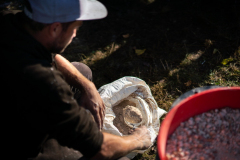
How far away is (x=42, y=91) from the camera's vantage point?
1.03 meters

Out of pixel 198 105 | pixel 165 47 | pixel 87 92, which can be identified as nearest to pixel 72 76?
pixel 87 92

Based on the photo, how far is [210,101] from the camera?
4.19ft

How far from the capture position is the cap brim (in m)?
1.27

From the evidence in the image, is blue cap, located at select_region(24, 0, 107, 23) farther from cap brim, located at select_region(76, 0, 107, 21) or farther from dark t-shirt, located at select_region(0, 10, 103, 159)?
dark t-shirt, located at select_region(0, 10, 103, 159)

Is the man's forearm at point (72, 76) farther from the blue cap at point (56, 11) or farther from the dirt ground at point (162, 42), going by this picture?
the dirt ground at point (162, 42)

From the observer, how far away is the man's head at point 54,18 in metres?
1.19

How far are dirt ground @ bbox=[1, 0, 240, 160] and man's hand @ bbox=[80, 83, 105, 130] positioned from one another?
0.85m

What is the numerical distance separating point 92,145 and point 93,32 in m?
2.35

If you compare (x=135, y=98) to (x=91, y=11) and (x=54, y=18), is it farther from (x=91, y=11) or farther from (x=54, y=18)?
(x=54, y=18)

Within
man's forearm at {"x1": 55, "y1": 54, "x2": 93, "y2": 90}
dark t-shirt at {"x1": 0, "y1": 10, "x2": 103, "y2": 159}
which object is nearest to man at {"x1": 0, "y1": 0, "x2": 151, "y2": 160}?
dark t-shirt at {"x1": 0, "y1": 10, "x2": 103, "y2": 159}

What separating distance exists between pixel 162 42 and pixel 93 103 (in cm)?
166

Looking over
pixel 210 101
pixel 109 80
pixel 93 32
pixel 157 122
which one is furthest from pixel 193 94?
pixel 93 32

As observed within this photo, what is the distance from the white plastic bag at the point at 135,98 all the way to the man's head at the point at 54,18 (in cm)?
89

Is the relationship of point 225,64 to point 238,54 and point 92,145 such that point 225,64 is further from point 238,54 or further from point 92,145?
point 92,145
